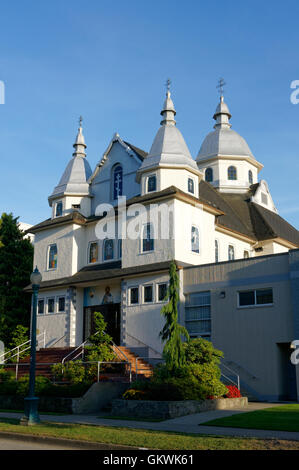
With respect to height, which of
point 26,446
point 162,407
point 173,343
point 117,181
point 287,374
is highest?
point 117,181

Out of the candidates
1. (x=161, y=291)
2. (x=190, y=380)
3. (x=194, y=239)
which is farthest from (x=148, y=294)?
(x=190, y=380)

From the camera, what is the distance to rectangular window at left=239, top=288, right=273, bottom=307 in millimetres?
24062

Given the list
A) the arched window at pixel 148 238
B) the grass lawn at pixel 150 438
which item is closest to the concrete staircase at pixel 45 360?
the arched window at pixel 148 238

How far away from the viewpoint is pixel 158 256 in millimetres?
28109

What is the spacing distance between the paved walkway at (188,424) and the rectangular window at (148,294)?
972 cm

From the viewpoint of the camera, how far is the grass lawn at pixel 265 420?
13812 millimetres

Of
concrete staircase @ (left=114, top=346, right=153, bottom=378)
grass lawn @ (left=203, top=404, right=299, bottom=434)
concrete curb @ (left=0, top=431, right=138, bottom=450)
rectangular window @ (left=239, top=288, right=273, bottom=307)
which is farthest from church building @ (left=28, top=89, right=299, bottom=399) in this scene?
concrete curb @ (left=0, top=431, right=138, bottom=450)

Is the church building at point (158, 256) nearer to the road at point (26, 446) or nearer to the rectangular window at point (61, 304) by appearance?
the rectangular window at point (61, 304)

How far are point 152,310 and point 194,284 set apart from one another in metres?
2.70

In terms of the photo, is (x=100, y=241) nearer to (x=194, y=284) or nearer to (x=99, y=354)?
(x=194, y=284)

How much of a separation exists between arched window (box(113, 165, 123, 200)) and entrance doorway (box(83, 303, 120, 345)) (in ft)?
24.6

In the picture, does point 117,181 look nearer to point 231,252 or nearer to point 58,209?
point 58,209

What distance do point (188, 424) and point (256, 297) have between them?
413 inches
